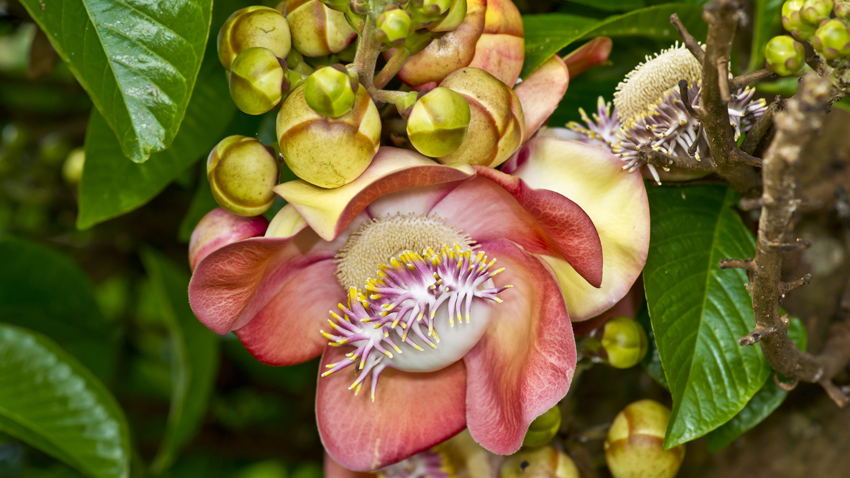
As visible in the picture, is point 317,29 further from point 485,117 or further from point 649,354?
point 649,354

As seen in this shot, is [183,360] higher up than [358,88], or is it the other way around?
[358,88]

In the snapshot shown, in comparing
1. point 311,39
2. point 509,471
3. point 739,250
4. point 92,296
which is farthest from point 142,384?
point 739,250

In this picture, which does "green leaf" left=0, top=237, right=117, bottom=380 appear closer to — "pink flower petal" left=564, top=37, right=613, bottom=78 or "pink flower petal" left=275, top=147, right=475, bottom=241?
"pink flower petal" left=275, top=147, right=475, bottom=241

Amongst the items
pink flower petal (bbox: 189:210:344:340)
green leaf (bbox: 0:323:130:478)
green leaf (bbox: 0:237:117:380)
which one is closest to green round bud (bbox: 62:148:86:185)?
green leaf (bbox: 0:237:117:380)

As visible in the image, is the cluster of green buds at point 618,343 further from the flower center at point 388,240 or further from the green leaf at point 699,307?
the flower center at point 388,240

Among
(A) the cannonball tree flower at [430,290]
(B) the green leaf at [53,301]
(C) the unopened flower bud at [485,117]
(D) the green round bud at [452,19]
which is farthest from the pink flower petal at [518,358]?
(B) the green leaf at [53,301]

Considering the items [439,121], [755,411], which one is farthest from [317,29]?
[755,411]
